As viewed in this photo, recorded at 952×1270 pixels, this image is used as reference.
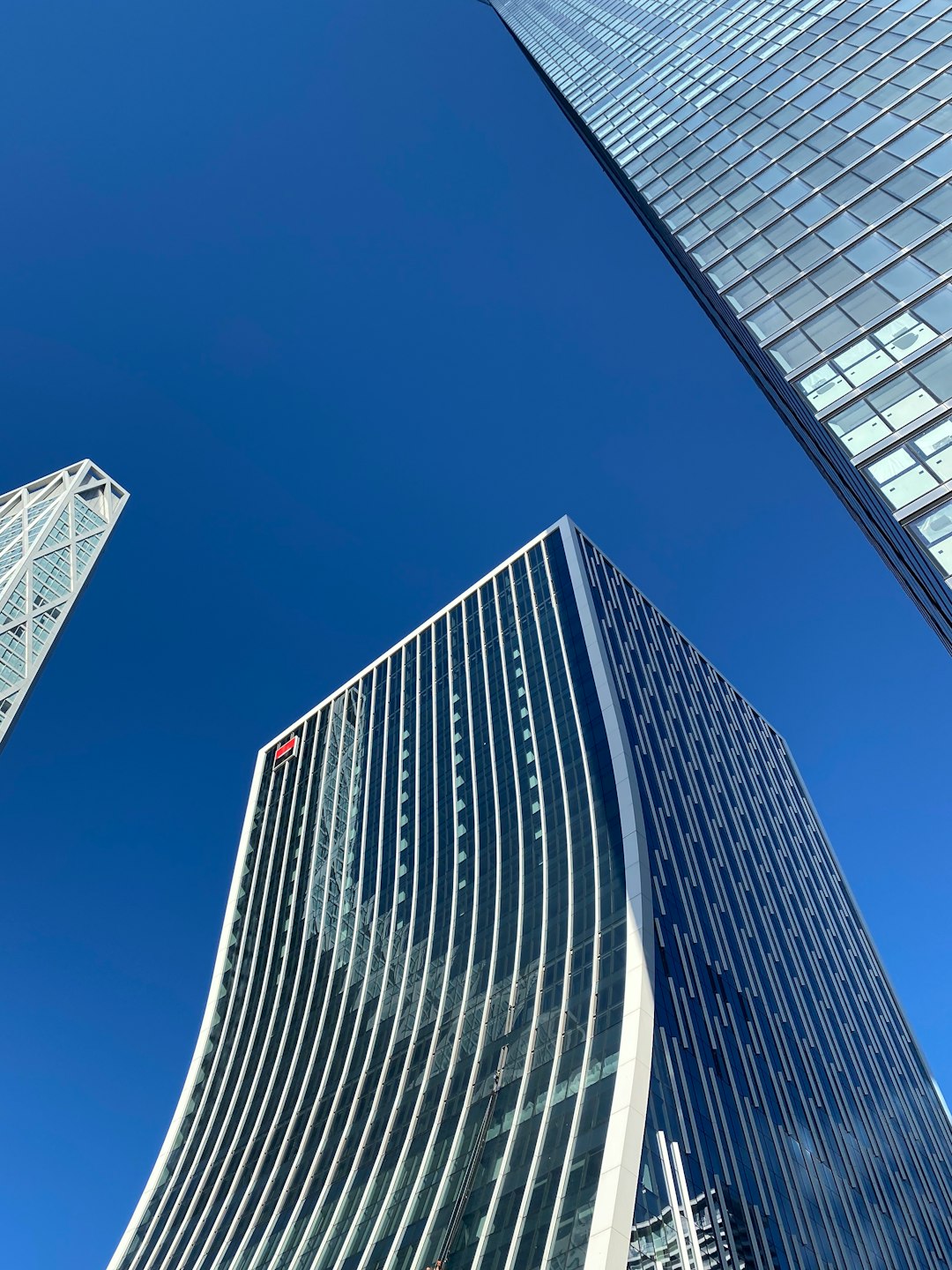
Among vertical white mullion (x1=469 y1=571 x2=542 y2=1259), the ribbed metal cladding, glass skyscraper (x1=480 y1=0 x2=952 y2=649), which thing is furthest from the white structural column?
glass skyscraper (x1=480 y1=0 x2=952 y2=649)

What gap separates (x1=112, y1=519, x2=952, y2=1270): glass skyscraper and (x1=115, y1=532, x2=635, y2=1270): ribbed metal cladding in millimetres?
244

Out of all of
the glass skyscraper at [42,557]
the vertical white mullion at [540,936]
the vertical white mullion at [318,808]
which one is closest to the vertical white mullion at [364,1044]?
the vertical white mullion at [318,808]

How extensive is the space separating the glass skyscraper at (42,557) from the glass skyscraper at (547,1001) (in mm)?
29892

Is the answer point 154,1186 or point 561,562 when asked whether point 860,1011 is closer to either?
point 561,562

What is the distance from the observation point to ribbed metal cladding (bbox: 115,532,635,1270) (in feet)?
157

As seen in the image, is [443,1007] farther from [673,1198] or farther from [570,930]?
[673,1198]

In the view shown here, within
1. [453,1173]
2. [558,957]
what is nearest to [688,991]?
[558,957]

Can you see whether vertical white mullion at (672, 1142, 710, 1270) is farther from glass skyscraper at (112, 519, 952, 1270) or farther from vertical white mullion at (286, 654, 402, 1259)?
vertical white mullion at (286, 654, 402, 1259)

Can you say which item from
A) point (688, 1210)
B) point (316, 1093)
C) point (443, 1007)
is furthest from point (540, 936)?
point (316, 1093)

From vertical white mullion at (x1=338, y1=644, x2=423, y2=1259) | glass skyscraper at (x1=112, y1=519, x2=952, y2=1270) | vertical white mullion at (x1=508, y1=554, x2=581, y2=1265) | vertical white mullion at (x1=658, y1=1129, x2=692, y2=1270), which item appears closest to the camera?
vertical white mullion at (x1=658, y1=1129, x2=692, y2=1270)

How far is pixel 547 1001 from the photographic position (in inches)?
2072

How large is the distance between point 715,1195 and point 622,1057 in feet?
23.4

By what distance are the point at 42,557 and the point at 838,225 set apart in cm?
8560

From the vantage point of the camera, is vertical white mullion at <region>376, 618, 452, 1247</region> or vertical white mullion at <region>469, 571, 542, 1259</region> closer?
vertical white mullion at <region>469, 571, 542, 1259</region>
